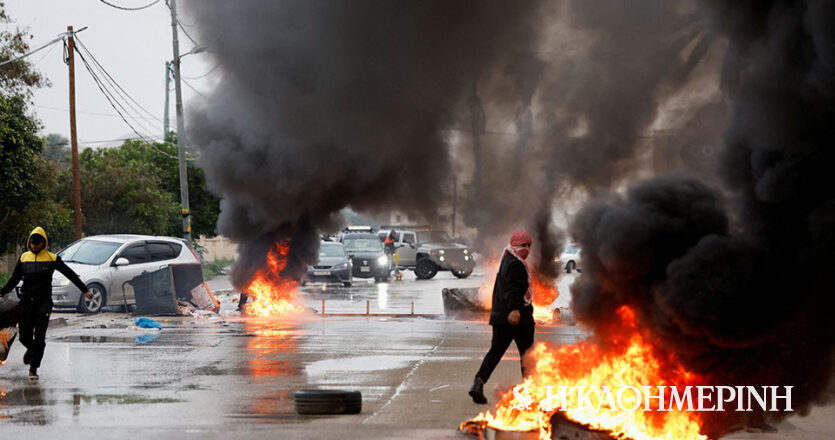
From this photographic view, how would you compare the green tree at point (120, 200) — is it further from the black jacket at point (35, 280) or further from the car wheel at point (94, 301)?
the black jacket at point (35, 280)

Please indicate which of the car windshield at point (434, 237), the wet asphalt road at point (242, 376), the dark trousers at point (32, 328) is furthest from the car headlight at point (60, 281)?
the car windshield at point (434, 237)

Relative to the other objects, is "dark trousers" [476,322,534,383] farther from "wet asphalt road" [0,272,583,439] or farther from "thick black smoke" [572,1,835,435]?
"thick black smoke" [572,1,835,435]

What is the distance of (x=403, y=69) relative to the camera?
52.5 feet

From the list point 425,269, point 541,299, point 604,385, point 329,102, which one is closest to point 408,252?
point 425,269

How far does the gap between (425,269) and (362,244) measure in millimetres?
2881

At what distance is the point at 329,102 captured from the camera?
16609mm

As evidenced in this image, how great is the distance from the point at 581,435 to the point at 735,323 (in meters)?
1.35

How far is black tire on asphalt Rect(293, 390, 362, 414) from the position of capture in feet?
27.2

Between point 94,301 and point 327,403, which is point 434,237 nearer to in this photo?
point 94,301

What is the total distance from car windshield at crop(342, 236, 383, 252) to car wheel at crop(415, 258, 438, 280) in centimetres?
204

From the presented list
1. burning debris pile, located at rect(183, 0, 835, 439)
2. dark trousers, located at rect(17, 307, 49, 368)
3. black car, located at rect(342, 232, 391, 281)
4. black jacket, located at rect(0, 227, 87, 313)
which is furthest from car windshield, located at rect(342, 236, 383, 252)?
dark trousers, located at rect(17, 307, 49, 368)

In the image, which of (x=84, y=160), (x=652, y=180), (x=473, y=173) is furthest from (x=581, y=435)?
(x=84, y=160)

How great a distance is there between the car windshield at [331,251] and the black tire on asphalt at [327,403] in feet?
68.9

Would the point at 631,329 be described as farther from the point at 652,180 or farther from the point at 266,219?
the point at 266,219
